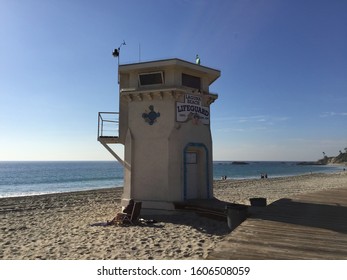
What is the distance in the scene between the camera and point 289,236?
6.77 metres

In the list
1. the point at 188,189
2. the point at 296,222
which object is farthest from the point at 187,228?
the point at 296,222

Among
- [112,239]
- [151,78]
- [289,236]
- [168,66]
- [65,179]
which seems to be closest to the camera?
[289,236]

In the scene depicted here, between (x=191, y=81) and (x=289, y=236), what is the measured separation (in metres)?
9.66

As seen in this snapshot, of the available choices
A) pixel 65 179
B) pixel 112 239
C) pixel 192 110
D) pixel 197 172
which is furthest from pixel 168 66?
pixel 65 179

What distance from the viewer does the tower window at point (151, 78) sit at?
555 inches

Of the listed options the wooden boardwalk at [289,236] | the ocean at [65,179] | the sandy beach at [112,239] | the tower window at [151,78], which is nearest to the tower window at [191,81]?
the tower window at [151,78]

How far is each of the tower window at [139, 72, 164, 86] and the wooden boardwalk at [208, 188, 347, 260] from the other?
7848mm

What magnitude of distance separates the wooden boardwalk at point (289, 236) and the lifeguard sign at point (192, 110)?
5.92 meters

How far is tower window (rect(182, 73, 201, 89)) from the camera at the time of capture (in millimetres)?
14289

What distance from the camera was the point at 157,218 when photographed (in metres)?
13.1

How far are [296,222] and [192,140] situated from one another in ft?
22.8

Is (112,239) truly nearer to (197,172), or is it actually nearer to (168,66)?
(197,172)

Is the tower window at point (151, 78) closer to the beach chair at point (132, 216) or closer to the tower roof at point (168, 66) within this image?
the tower roof at point (168, 66)

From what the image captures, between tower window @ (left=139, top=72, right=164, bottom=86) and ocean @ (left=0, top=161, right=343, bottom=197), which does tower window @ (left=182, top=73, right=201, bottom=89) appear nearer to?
tower window @ (left=139, top=72, right=164, bottom=86)
